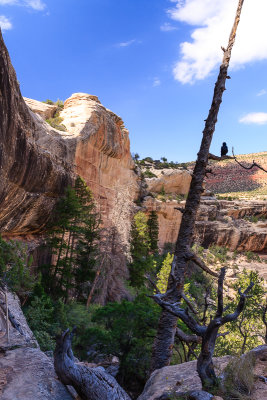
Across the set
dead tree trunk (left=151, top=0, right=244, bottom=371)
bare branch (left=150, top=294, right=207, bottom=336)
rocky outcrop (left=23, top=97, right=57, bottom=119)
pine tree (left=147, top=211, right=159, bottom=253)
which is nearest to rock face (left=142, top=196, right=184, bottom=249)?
pine tree (left=147, top=211, right=159, bottom=253)

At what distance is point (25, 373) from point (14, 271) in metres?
6.80

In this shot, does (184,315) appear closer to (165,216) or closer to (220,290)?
(220,290)

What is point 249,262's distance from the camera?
4850cm

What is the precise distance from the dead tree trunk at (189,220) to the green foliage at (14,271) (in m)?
8.23

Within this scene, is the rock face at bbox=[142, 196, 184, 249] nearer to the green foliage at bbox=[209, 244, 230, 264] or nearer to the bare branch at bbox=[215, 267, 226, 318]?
the green foliage at bbox=[209, 244, 230, 264]

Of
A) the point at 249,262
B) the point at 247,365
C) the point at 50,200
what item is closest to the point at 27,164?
the point at 50,200

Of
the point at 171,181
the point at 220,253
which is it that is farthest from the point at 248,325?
the point at 171,181

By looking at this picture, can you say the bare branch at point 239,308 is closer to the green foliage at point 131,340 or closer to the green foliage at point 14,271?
the green foliage at point 131,340

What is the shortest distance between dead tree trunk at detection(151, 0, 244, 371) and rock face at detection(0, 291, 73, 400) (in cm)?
187

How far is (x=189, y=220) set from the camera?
5887mm

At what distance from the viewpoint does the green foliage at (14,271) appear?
12.2 metres

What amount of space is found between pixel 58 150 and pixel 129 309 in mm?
15674

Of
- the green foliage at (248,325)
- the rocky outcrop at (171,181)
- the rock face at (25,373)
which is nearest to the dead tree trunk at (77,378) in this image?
the rock face at (25,373)

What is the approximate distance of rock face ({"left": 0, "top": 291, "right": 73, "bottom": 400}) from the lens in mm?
5406
